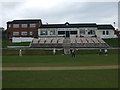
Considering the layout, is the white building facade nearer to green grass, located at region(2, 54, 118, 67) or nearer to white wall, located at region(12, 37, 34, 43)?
white wall, located at region(12, 37, 34, 43)

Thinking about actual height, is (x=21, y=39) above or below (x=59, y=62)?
above

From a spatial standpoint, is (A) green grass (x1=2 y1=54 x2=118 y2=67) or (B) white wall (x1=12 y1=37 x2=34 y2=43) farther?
(B) white wall (x1=12 y1=37 x2=34 y2=43)

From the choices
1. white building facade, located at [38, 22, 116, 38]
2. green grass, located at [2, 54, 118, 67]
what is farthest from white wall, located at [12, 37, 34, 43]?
green grass, located at [2, 54, 118, 67]

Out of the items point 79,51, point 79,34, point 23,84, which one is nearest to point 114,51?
point 79,51

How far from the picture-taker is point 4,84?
13625mm

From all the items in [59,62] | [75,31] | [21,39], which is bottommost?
[59,62]

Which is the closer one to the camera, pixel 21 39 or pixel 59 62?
pixel 59 62

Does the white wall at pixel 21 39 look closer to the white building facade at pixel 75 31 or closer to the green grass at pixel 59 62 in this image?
the white building facade at pixel 75 31

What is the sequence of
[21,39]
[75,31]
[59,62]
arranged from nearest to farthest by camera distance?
1. [59,62]
2. [21,39]
3. [75,31]

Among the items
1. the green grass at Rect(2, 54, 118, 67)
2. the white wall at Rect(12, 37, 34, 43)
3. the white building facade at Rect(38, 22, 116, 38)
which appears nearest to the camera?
the green grass at Rect(2, 54, 118, 67)

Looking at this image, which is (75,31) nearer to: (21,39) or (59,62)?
(21,39)

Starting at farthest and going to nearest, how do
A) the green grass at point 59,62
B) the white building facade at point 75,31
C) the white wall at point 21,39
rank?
the white building facade at point 75,31
the white wall at point 21,39
the green grass at point 59,62

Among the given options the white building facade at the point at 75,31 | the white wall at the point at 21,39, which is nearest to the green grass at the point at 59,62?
the white wall at the point at 21,39

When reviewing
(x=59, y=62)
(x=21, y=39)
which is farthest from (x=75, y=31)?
(x=59, y=62)
